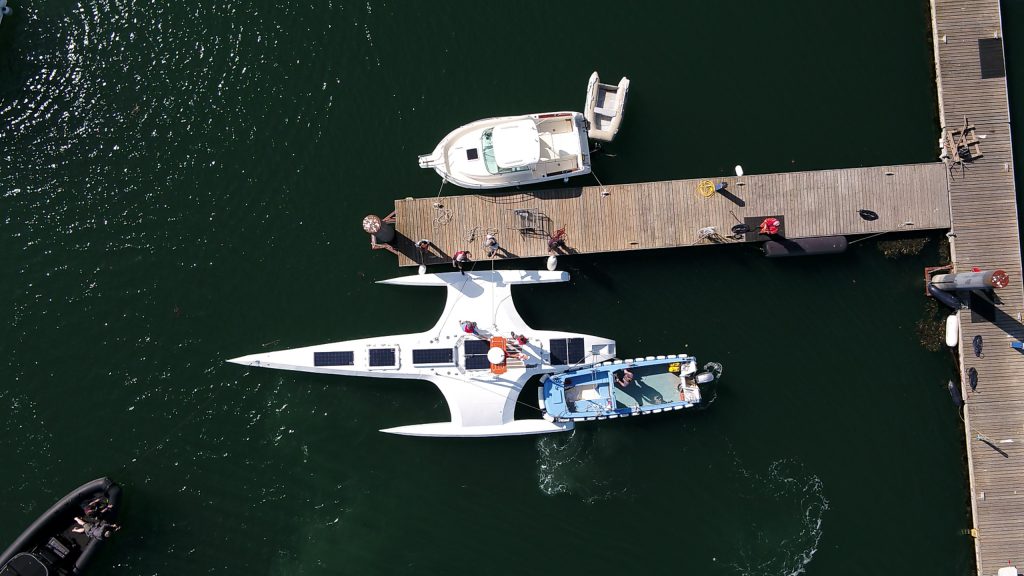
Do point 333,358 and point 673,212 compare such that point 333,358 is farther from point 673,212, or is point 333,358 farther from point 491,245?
point 673,212

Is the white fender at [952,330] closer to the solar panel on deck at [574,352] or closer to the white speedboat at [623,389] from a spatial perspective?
the white speedboat at [623,389]


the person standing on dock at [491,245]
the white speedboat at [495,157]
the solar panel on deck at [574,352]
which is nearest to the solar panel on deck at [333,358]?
the person standing on dock at [491,245]

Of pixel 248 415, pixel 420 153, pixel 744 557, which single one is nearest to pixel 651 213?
pixel 420 153

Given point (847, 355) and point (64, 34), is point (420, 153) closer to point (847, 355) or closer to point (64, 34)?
point (64, 34)

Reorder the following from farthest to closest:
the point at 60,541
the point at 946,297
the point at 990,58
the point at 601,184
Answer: the point at 601,184 < the point at 990,58 < the point at 946,297 < the point at 60,541

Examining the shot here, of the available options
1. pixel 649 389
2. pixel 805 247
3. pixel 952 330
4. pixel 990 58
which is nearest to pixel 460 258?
pixel 649 389

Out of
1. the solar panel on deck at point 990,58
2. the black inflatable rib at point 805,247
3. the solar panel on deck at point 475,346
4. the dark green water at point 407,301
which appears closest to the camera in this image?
the solar panel on deck at point 475,346

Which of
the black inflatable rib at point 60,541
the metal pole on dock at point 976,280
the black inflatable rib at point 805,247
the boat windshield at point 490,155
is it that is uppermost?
the boat windshield at point 490,155
